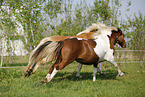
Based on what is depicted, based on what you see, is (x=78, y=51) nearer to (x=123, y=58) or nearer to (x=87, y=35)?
(x=87, y=35)

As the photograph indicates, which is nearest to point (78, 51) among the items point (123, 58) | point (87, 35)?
point (87, 35)

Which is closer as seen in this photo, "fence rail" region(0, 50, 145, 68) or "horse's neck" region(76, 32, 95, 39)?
"horse's neck" region(76, 32, 95, 39)

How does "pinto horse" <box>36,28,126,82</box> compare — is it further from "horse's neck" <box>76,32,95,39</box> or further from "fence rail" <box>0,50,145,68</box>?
"fence rail" <box>0,50,145,68</box>

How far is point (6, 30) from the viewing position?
11.1m

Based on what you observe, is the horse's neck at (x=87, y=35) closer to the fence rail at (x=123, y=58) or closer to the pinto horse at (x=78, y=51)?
the pinto horse at (x=78, y=51)

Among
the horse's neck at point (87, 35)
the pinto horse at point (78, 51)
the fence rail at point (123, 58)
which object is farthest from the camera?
the fence rail at point (123, 58)

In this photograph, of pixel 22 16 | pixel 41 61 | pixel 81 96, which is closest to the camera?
pixel 81 96

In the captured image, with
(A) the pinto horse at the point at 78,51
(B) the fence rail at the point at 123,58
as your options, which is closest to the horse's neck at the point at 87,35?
(A) the pinto horse at the point at 78,51

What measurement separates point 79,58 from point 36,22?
5.48 m

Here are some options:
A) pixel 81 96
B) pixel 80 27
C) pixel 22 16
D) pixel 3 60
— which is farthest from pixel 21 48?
pixel 81 96

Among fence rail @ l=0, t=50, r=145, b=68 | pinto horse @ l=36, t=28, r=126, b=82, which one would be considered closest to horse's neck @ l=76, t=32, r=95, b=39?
pinto horse @ l=36, t=28, r=126, b=82

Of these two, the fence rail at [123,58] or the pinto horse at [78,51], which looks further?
the fence rail at [123,58]

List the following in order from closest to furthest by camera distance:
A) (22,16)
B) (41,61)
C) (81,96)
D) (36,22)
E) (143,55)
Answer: (81,96) < (41,61) < (22,16) < (36,22) < (143,55)

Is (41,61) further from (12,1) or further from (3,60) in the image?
(3,60)
